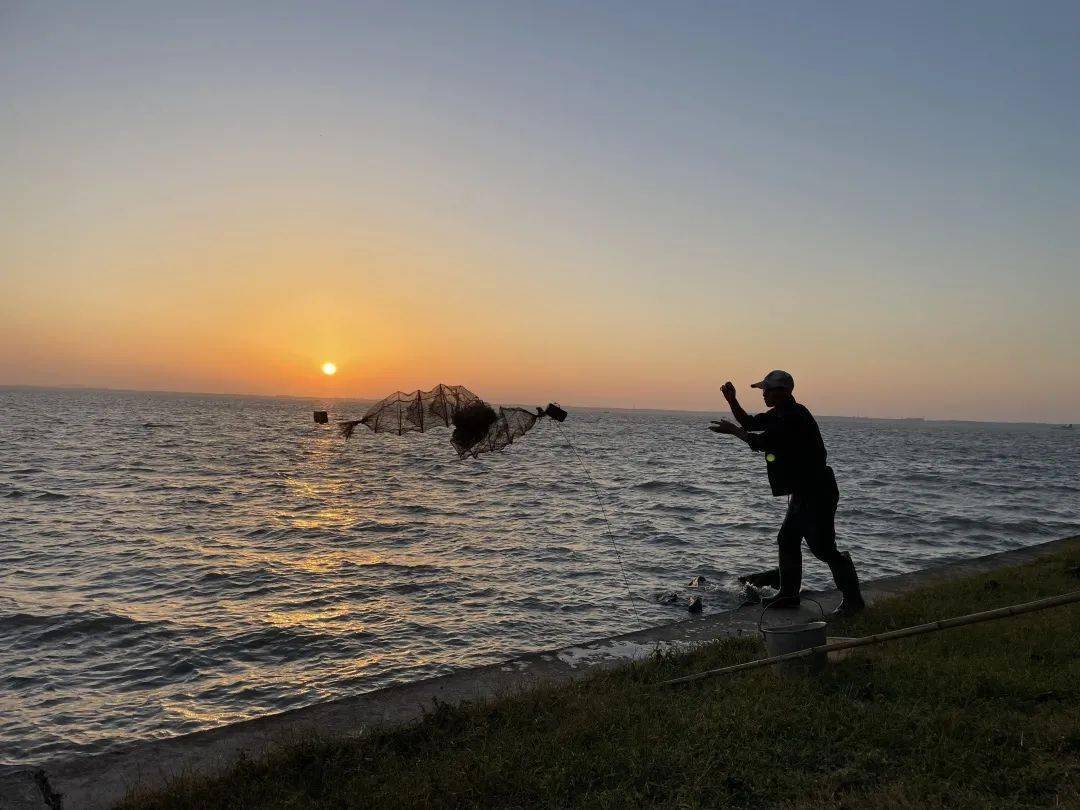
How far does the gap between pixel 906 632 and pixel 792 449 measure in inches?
95.9

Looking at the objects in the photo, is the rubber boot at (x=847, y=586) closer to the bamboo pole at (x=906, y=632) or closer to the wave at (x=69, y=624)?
the bamboo pole at (x=906, y=632)

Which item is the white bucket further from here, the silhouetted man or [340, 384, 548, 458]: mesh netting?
[340, 384, 548, 458]: mesh netting

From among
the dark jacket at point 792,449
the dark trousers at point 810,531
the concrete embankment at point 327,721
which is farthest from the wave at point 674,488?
the dark jacket at point 792,449

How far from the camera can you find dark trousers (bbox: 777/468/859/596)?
7012mm

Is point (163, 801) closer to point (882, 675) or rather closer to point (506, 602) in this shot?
point (882, 675)

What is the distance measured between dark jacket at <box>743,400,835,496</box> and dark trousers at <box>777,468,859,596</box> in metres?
0.08

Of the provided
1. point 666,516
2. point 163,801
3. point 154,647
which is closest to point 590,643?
point 163,801

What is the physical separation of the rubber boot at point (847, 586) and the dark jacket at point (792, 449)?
122 cm

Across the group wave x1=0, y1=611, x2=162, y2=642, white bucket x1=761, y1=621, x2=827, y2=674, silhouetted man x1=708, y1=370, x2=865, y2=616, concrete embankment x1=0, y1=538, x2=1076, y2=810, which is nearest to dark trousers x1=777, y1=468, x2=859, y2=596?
silhouetted man x1=708, y1=370, x2=865, y2=616

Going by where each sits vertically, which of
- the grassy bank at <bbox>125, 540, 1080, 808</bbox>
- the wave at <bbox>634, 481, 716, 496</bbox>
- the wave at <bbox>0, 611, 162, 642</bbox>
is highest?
the grassy bank at <bbox>125, 540, 1080, 808</bbox>

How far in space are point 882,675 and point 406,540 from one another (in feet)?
46.4

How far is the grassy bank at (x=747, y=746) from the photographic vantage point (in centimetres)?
443

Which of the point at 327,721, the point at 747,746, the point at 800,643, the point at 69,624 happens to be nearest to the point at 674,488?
the point at 69,624

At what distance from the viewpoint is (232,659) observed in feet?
31.8
